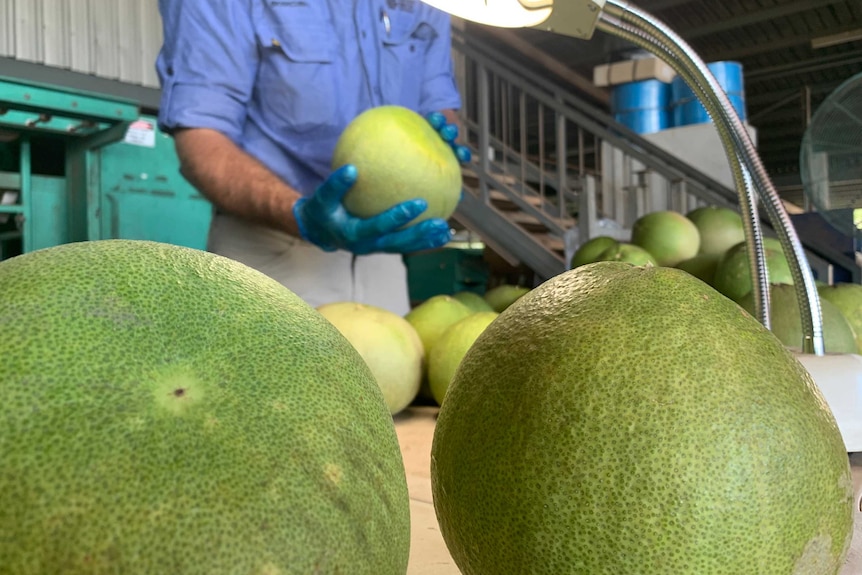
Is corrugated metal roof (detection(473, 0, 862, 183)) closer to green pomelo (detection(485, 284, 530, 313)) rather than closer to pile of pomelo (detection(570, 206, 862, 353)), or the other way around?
pile of pomelo (detection(570, 206, 862, 353))

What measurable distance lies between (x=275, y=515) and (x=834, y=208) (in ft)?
8.66

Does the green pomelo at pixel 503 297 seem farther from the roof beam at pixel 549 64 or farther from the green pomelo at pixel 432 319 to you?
the roof beam at pixel 549 64

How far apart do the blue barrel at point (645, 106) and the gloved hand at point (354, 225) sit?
3.90 m

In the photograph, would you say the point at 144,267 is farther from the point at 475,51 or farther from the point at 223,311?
the point at 475,51

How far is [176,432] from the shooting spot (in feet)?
1.01

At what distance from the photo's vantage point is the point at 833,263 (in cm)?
250

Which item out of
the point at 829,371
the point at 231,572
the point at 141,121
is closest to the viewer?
the point at 231,572

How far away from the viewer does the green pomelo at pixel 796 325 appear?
1124 millimetres

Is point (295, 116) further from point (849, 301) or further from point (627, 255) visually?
point (849, 301)

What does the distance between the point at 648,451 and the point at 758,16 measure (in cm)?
605

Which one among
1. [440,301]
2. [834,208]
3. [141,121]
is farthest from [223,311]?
[141,121]

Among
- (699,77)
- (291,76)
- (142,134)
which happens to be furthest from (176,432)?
(142,134)

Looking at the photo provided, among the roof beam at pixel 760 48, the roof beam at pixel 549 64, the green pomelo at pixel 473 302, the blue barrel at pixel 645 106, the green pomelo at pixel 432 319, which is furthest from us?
the roof beam at pixel 549 64

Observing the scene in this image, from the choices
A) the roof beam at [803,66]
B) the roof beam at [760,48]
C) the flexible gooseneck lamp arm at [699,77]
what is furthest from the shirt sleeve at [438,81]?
the roof beam at [803,66]
